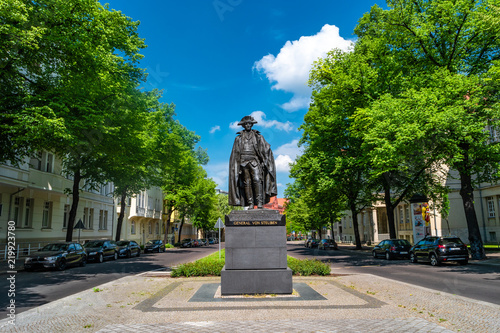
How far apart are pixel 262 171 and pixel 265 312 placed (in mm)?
4436

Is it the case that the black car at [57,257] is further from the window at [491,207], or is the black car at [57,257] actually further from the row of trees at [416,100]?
the window at [491,207]

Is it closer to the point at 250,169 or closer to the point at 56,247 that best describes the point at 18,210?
the point at 56,247

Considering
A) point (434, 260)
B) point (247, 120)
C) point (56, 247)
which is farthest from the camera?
point (434, 260)

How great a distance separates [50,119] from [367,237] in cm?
5186

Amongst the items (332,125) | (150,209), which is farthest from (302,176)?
(150,209)

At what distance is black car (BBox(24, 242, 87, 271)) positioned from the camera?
56.4 feet

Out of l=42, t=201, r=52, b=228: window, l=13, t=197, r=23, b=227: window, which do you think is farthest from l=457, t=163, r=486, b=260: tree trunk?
l=42, t=201, r=52, b=228: window

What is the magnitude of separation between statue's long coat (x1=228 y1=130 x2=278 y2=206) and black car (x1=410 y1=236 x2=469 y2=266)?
1315 centimetres

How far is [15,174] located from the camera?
2278 cm

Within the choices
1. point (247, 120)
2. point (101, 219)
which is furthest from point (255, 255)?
point (101, 219)

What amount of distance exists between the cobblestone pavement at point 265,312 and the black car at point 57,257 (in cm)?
917

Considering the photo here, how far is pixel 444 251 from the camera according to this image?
749 inches

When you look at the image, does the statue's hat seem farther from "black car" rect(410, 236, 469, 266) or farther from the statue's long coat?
"black car" rect(410, 236, 469, 266)

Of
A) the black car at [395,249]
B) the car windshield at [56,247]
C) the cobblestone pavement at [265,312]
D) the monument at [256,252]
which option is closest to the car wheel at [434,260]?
the black car at [395,249]
